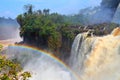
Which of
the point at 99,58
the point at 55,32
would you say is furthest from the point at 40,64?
the point at 99,58

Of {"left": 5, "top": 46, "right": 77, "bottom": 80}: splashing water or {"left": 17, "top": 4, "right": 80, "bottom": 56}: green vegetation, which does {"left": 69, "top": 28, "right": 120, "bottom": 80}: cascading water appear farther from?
{"left": 17, "top": 4, "right": 80, "bottom": 56}: green vegetation

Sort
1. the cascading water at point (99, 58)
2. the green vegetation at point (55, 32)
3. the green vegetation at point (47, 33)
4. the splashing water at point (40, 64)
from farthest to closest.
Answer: the green vegetation at point (47, 33)
the green vegetation at point (55, 32)
the splashing water at point (40, 64)
the cascading water at point (99, 58)

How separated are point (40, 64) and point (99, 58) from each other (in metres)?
9.78

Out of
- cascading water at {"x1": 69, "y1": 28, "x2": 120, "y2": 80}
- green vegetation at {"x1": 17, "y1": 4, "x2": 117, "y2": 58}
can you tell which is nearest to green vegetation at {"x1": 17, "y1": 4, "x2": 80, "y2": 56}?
green vegetation at {"x1": 17, "y1": 4, "x2": 117, "y2": 58}

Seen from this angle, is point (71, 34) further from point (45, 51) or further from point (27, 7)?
point (27, 7)

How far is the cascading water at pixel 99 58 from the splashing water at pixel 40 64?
1.56 meters

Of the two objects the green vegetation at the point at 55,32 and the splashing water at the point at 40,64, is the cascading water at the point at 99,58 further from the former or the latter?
the green vegetation at the point at 55,32

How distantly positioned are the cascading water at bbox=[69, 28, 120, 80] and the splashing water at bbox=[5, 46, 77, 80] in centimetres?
156

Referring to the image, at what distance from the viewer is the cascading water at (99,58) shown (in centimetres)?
2058

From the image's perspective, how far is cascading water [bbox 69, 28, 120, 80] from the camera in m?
20.6

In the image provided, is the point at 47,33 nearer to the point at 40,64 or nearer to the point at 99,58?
the point at 40,64

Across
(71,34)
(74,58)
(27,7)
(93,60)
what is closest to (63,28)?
(71,34)

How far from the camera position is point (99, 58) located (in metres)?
22.2

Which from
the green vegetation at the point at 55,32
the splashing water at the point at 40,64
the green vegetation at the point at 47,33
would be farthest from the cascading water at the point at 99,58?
the green vegetation at the point at 47,33
